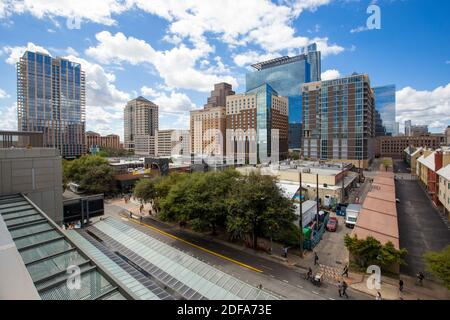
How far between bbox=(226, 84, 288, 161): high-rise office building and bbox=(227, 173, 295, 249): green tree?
66046 millimetres

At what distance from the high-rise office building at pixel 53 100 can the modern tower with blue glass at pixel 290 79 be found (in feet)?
349

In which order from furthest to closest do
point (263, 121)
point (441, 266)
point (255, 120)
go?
point (255, 120)
point (263, 121)
point (441, 266)

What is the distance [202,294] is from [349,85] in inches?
2997

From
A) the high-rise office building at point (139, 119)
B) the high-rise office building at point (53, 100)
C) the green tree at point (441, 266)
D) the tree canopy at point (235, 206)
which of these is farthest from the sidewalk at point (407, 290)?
the high-rise office building at point (139, 119)

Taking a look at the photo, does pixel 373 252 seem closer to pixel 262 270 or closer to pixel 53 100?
pixel 262 270

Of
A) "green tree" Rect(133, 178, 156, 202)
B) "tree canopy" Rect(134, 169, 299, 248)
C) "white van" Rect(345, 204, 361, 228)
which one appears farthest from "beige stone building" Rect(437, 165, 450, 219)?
"green tree" Rect(133, 178, 156, 202)

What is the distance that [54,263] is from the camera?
6.40 meters

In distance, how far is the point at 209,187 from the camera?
864 inches

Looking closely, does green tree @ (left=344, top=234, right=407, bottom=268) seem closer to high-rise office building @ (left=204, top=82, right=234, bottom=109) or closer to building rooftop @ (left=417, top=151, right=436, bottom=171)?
building rooftop @ (left=417, top=151, right=436, bottom=171)

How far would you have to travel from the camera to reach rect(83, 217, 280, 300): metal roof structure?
10.6 meters

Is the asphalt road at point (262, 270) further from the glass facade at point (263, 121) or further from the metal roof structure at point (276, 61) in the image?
the metal roof structure at point (276, 61)

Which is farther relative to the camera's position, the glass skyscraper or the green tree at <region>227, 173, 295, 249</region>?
the glass skyscraper

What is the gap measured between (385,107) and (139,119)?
530ft

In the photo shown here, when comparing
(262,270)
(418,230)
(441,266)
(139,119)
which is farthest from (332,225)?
(139,119)
